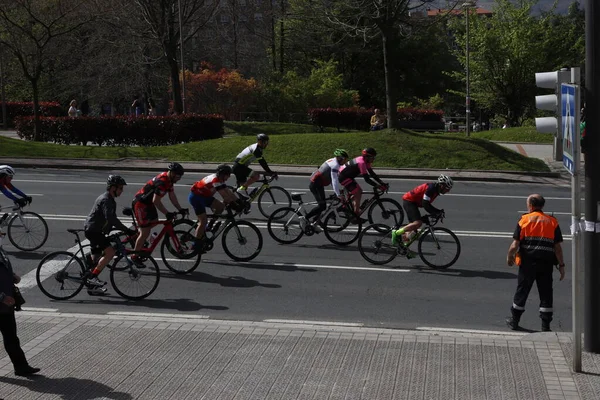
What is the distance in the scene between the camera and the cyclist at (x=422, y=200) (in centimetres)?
1310

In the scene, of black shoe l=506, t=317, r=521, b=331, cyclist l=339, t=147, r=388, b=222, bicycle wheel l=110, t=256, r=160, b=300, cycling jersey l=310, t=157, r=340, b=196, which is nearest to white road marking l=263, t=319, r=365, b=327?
black shoe l=506, t=317, r=521, b=331

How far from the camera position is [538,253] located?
9.93m

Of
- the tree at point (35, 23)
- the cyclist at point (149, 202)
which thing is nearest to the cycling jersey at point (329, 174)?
the cyclist at point (149, 202)

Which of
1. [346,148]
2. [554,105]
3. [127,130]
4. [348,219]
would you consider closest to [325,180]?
[348,219]

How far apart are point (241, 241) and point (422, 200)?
3106 millimetres

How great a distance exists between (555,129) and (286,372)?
137 inches

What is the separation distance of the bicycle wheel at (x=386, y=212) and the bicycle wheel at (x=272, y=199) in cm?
222

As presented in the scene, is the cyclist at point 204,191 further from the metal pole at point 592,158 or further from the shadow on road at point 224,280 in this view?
the metal pole at point 592,158

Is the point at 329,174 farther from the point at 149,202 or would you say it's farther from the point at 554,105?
the point at 554,105

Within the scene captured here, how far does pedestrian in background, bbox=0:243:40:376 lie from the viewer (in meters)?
7.77

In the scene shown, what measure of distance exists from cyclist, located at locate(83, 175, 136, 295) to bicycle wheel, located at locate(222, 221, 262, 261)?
2610mm

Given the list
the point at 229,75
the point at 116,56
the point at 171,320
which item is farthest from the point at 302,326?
the point at 116,56

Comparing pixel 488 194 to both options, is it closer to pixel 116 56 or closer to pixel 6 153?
pixel 6 153

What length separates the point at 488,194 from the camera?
2206cm
